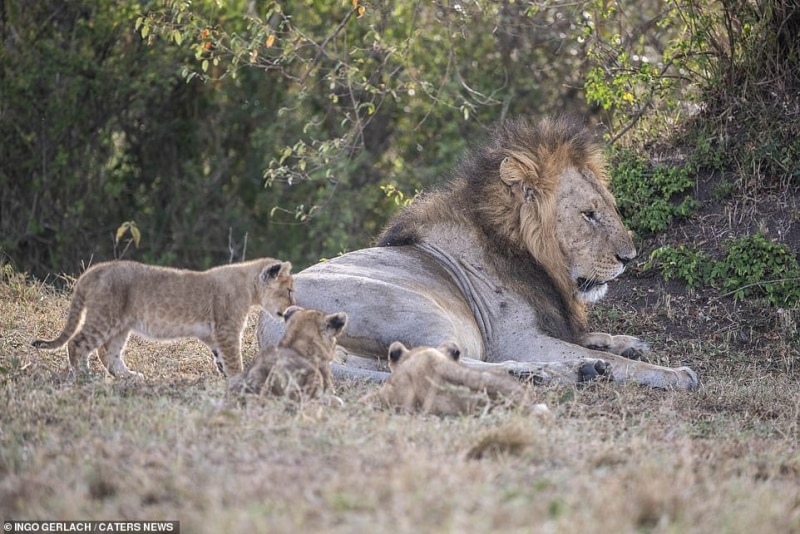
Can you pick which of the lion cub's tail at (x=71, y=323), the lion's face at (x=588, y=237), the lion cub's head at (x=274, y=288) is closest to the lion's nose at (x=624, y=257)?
A: the lion's face at (x=588, y=237)

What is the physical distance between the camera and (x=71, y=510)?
330 cm

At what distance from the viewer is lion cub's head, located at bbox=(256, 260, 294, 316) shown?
591 centimetres

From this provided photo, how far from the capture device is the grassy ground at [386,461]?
330cm

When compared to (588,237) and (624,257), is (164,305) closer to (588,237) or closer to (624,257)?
(588,237)

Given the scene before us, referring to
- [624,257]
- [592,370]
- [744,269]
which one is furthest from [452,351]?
[744,269]

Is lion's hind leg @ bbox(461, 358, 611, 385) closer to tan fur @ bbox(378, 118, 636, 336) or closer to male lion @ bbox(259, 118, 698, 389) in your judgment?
male lion @ bbox(259, 118, 698, 389)

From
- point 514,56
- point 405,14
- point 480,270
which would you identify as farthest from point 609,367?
point 514,56

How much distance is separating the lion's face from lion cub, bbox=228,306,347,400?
7.10 feet

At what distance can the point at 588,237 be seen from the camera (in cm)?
694

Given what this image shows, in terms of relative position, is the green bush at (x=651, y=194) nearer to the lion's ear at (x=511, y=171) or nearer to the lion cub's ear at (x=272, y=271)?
the lion's ear at (x=511, y=171)

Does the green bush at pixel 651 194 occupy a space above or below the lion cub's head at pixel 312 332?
above

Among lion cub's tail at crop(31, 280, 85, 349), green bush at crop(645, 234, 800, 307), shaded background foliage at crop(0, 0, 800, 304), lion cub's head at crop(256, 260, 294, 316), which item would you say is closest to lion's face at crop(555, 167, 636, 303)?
green bush at crop(645, 234, 800, 307)

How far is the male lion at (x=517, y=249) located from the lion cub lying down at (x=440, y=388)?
54.0 inches

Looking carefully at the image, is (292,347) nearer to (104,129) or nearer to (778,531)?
(778,531)
